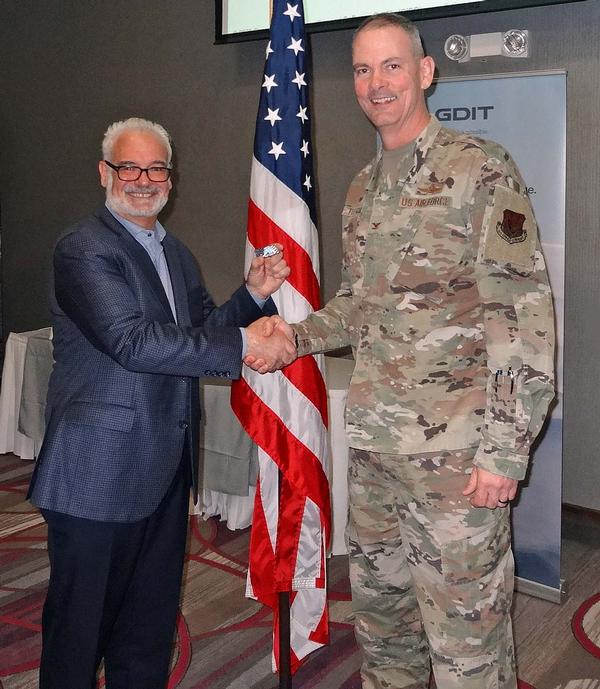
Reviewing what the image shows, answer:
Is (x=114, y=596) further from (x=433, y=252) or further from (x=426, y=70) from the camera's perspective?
(x=426, y=70)

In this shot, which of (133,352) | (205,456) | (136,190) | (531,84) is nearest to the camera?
(133,352)

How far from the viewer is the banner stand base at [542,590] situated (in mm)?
3003

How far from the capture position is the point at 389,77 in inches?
71.7

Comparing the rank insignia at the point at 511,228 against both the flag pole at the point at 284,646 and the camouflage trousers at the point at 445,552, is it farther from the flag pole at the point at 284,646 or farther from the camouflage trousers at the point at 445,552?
the flag pole at the point at 284,646

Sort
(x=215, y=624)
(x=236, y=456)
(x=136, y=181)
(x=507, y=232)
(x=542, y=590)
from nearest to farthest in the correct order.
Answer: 1. (x=507, y=232)
2. (x=136, y=181)
3. (x=215, y=624)
4. (x=542, y=590)
5. (x=236, y=456)

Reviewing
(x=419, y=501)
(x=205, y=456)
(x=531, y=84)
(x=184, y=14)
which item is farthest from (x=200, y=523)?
(x=184, y=14)

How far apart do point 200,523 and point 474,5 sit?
2.70m

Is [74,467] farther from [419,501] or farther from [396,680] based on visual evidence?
[396,680]

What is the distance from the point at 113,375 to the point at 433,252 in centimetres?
80

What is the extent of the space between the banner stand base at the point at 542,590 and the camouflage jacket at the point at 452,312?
59.6 inches

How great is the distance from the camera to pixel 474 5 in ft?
11.3

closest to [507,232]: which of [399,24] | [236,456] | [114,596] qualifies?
[399,24]

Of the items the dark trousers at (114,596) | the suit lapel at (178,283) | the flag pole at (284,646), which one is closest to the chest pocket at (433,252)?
the suit lapel at (178,283)

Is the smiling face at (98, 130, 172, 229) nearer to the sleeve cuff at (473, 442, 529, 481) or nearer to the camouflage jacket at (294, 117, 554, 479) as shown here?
the camouflage jacket at (294, 117, 554, 479)
